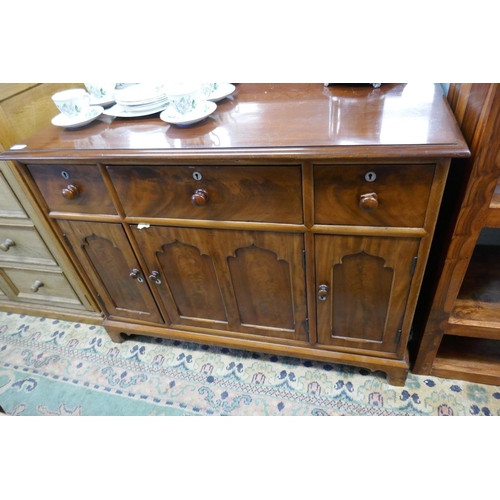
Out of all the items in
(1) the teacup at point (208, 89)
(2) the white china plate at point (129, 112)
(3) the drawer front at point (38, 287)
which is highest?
(1) the teacup at point (208, 89)

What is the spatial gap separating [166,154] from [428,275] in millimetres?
762

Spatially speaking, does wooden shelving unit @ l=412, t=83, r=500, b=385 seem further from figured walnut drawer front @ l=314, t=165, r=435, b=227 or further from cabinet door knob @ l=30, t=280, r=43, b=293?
cabinet door knob @ l=30, t=280, r=43, b=293

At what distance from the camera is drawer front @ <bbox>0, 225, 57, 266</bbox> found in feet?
3.90

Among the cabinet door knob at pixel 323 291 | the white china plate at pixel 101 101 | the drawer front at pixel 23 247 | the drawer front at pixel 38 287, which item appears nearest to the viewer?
the cabinet door knob at pixel 323 291

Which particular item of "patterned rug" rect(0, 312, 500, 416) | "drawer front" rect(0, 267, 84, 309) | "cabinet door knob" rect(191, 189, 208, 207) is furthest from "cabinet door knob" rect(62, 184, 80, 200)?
"patterned rug" rect(0, 312, 500, 416)

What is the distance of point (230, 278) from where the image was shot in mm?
954

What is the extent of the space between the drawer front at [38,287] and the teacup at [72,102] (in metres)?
0.62

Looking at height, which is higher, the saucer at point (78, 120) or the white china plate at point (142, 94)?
the white china plate at point (142, 94)

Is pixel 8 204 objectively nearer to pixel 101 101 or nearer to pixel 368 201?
pixel 101 101

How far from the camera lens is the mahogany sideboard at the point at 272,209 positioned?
0.68 m

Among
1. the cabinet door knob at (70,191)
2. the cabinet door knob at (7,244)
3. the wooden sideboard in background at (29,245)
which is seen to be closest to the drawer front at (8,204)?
the wooden sideboard in background at (29,245)

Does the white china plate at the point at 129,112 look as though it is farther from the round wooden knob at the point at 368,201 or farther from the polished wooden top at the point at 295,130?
the round wooden knob at the point at 368,201

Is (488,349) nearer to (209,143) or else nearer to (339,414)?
(339,414)

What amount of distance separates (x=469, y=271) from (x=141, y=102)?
1.00 metres
